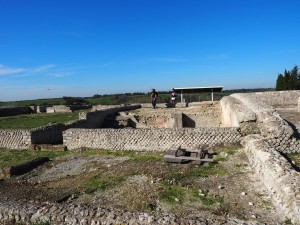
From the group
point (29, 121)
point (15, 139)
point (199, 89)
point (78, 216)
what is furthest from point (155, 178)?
point (29, 121)

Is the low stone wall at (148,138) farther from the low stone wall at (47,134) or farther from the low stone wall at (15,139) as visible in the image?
the low stone wall at (15,139)

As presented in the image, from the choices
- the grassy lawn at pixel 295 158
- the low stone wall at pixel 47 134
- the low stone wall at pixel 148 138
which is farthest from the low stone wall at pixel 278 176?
the low stone wall at pixel 47 134

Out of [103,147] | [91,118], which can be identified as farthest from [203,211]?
[91,118]

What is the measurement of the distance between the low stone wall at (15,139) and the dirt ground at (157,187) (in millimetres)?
A: 3558

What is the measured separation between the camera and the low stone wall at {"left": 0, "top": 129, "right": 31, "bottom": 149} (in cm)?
1374

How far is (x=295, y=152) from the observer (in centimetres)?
938

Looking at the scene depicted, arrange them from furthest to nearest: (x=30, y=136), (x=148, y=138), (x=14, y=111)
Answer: (x=14, y=111) → (x=30, y=136) → (x=148, y=138)

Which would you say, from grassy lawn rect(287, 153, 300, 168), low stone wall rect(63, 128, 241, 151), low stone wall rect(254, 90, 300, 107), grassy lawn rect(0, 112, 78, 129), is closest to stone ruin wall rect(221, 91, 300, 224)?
grassy lawn rect(287, 153, 300, 168)

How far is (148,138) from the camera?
12.0m

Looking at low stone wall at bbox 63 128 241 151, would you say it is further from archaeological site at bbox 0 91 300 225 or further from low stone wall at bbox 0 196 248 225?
low stone wall at bbox 0 196 248 225

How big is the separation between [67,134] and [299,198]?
34.3ft

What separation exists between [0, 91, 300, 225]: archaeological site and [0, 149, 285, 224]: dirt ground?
0.02m

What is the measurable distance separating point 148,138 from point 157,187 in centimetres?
477

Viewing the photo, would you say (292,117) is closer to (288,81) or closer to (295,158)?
(295,158)
